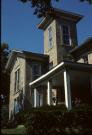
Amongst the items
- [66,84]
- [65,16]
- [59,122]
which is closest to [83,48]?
[65,16]

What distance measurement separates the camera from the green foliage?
43.5 ft

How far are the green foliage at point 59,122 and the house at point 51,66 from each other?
5866 millimetres

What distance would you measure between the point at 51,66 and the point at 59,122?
12.5m

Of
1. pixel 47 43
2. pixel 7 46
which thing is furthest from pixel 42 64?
pixel 7 46

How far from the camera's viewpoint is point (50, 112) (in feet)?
45.7

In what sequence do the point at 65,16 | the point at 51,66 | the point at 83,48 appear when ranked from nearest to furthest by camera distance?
the point at 83,48 < the point at 51,66 < the point at 65,16

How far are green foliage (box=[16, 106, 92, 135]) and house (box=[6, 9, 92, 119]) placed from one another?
19.2ft

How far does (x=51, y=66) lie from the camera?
25.8m

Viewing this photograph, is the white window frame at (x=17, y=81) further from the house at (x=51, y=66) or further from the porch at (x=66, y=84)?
the porch at (x=66, y=84)

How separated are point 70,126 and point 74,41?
14.6 metres

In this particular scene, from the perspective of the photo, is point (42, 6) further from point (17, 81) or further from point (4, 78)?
point (4, 78)

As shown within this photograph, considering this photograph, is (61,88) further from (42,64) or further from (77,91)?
(42,64)

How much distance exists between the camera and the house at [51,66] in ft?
72.1

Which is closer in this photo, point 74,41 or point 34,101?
point 34,101
